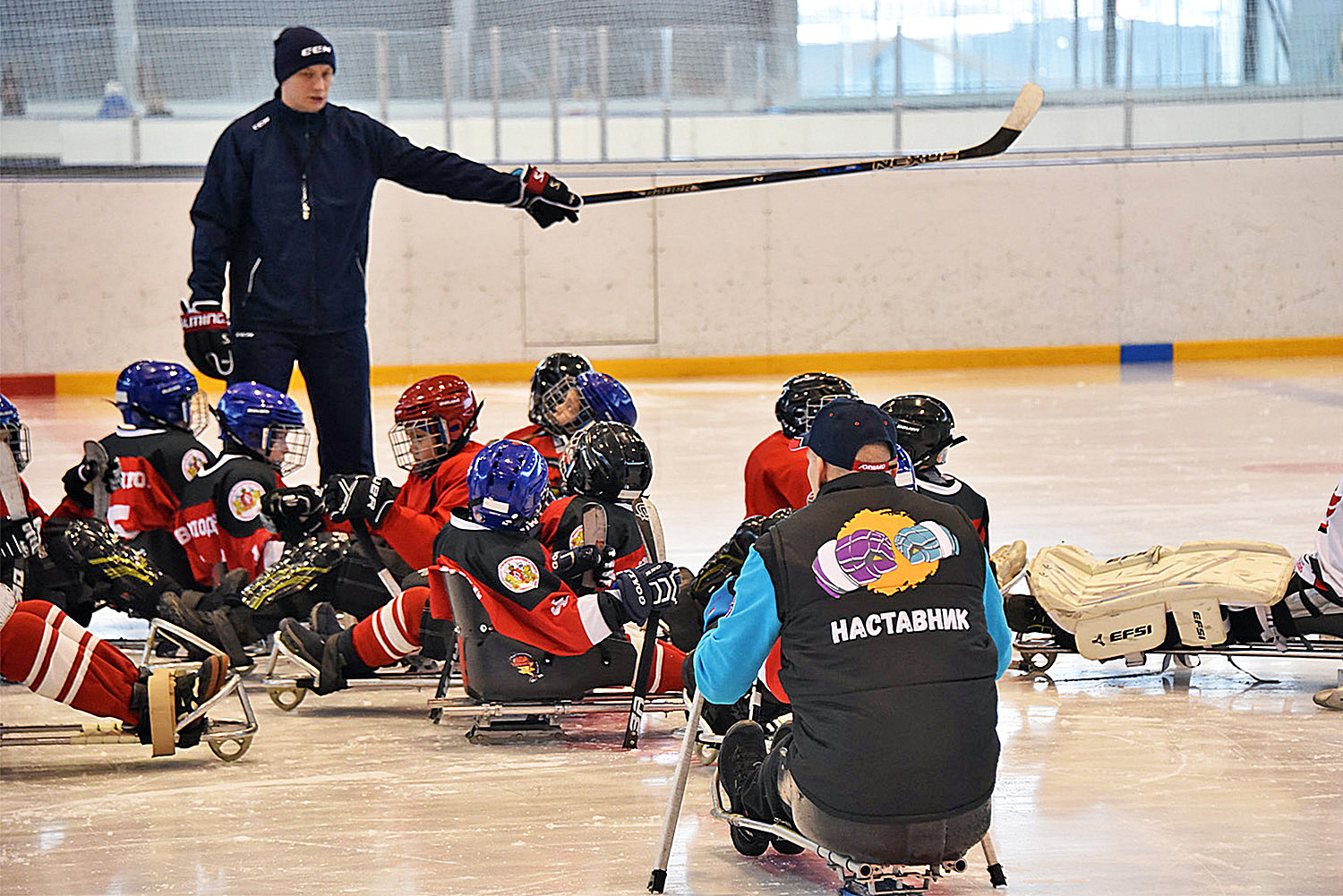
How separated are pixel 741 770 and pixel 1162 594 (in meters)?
1.85

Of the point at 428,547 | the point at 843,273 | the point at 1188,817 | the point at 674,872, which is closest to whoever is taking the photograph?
the point at 674,872

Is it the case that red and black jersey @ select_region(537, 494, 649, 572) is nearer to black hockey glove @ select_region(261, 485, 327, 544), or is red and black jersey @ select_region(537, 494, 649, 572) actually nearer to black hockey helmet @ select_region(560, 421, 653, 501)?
black hockey helmet @ select_region(560, 421, 653, 501)

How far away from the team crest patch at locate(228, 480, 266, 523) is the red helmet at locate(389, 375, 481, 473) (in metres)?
0.45

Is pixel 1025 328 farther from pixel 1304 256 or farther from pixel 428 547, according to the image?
pixel 428 547

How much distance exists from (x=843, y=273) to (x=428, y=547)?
36.2ft

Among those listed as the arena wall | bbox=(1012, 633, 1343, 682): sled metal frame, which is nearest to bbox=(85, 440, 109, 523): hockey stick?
bbox=(1012, 633, 1343, 682): sled metal frame

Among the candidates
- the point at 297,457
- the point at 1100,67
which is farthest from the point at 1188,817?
the point at 1100,67

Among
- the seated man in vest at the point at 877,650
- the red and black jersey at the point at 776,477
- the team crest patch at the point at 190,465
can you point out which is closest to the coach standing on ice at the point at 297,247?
the team crest patch at the point at 190,465

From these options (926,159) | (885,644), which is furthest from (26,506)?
(926,159)

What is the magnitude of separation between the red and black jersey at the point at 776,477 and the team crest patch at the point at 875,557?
1.96m

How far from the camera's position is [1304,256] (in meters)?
16.0

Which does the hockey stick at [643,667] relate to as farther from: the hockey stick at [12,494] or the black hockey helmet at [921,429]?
the hockey stick at [12,494]

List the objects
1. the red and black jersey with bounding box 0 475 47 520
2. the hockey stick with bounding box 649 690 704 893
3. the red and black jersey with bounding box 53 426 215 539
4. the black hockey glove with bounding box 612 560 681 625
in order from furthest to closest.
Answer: the red and black jersey with bounding box 53 426 215 539 → the red and black jersey with bounding box 0 475 47 520 → the black hockey glove with bounding box 612 560 681 625 → the hockey stick with bounding box 649 690 704 893

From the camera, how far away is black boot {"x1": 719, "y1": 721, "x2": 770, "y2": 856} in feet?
11.2
